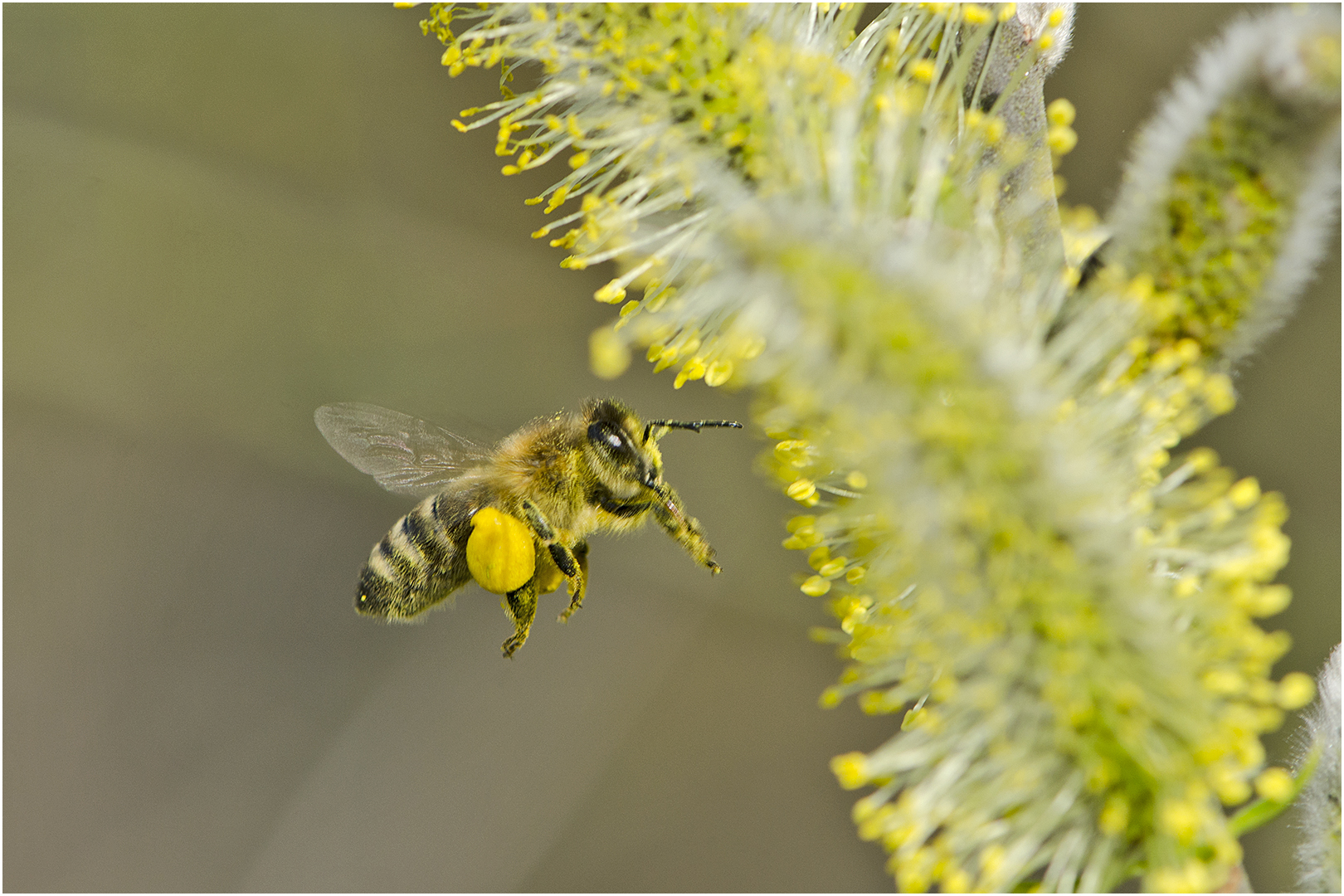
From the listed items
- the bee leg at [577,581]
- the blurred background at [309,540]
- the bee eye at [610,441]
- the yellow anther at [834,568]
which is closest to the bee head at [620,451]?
the bee eye at [610,441]

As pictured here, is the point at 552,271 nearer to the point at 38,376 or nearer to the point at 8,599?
the point at 38,376

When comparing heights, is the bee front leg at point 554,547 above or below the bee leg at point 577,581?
above

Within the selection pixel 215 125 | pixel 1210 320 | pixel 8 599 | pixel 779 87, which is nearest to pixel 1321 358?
pixel 1210 320

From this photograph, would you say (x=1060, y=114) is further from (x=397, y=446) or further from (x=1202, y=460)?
(x=397, y=446)

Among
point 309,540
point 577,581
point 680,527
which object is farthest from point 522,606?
point 309,540

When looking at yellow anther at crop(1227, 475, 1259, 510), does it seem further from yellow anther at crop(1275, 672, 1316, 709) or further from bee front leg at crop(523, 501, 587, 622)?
bee front leg at crop(523, 501, 587, 622)

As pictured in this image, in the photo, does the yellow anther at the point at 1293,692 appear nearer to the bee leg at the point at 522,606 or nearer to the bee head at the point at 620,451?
the bee head at the point at 620,451
